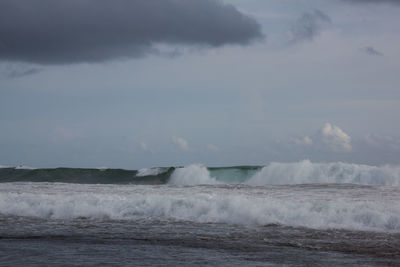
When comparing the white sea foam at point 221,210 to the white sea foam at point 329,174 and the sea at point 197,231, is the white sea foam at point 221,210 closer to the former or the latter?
the sea at point 197,231

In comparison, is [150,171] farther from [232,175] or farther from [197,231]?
[197,231]

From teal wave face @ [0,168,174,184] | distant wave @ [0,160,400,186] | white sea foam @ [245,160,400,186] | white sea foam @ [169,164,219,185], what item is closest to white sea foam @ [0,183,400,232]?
white sea foam @ [245,160,400,186]

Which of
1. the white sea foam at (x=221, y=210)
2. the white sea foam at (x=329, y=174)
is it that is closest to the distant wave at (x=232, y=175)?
the white sea foam at (x=329, y=174)

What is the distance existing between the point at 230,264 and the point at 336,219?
539 centimetres

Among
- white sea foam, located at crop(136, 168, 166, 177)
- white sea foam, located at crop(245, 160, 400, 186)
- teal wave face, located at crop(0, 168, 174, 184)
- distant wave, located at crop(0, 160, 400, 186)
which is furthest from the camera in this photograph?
white sea foam, located at crop(136, 168, 166, 177)

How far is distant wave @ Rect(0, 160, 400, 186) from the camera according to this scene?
25.1 m

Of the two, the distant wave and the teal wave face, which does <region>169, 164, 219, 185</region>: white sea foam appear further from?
the teal wave face

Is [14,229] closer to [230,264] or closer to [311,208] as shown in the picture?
[230,264]

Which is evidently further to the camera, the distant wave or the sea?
the distant wave

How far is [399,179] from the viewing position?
23.2 meters

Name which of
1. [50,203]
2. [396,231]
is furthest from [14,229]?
[396,231]

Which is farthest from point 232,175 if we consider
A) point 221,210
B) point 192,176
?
point 221,210

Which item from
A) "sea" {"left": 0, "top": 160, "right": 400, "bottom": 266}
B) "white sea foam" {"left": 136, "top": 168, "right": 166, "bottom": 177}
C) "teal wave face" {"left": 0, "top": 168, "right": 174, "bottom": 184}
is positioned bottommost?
"sea" {"left": 0, "top": 160, "right": 400, "bottom": 266}

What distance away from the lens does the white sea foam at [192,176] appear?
31.9 m
